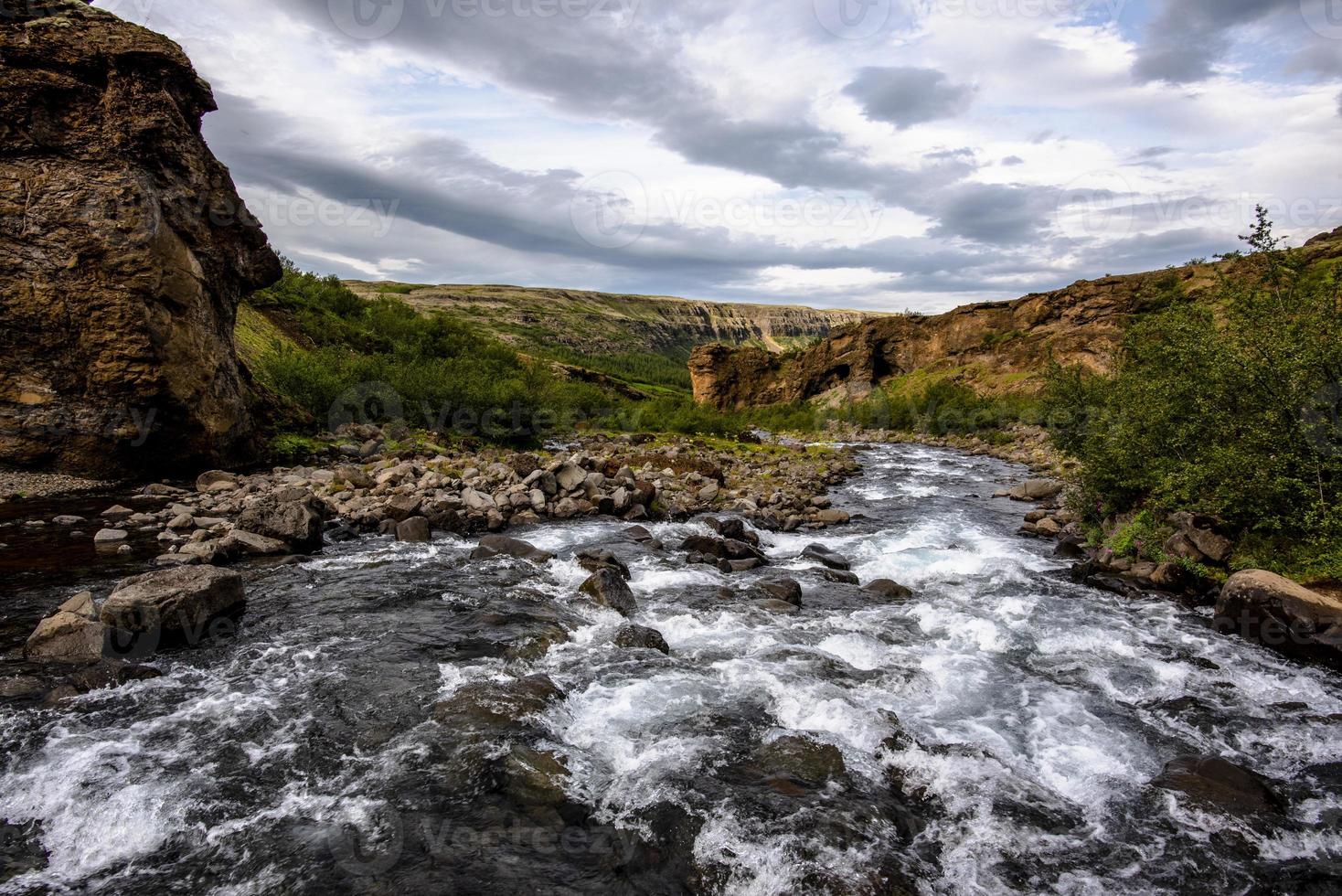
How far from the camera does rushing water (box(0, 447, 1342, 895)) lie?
5.86 m

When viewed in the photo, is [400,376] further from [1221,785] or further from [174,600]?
[1221,785]

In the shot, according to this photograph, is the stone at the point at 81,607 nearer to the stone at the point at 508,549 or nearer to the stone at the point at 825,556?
the stone at the point at 508,549

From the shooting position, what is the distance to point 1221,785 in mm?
7172

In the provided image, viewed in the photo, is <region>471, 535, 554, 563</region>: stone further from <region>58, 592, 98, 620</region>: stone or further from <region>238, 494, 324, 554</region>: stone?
<region>58, 592, 98, 620</region>: stone

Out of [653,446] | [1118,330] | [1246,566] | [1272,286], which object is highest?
[1118,330]

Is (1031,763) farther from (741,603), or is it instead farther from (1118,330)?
(1118,330)

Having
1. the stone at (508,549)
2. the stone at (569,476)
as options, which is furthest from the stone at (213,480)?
the stone at (569,476)

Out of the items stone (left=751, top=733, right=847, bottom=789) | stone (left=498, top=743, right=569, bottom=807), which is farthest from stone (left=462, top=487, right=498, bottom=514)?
stone (left=751, top=733, right=847, bottom=789)

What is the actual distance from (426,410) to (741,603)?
28.4 m

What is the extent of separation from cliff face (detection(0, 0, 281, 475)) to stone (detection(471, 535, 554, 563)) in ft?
41.6

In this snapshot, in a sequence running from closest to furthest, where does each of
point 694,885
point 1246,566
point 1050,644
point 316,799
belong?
point 694,885
point 316,799
point 1050,644
point 1246,566

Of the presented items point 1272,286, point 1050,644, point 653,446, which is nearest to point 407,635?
point 1050,644

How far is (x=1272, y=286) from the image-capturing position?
49.5 ft

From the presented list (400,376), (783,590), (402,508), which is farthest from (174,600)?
(400,376)
